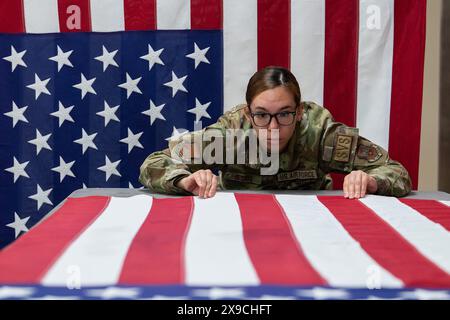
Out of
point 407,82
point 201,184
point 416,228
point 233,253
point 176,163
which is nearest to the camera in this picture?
point 233,253

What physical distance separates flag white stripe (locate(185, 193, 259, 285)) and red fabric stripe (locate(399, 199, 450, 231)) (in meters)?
0.44

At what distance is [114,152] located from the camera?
2232 mm

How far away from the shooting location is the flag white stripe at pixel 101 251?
732mm

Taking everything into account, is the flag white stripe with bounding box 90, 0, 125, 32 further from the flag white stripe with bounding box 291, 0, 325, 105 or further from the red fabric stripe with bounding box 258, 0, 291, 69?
the flag white stripe with bounding box 291, 0, 325, 105

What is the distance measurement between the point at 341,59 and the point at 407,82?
0.28m

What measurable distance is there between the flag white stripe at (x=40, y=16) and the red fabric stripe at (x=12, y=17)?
0.8 inches

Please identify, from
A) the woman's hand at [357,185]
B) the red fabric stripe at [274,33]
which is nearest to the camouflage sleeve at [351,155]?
the woman's hand at [357,185]

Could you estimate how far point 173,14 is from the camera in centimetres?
215

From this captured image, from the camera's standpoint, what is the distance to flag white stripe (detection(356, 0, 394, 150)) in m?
2.12

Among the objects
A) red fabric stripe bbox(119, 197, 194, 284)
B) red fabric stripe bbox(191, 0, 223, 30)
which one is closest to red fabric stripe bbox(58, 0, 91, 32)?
red fabric stripe bbox(191, 0, 223, 30)

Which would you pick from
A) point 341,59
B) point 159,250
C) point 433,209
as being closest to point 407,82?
point 341,59

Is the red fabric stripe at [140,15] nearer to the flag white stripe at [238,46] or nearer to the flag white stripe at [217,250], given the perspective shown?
the flag white stripe at [238,46]

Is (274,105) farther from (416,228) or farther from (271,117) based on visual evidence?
(416,228)
